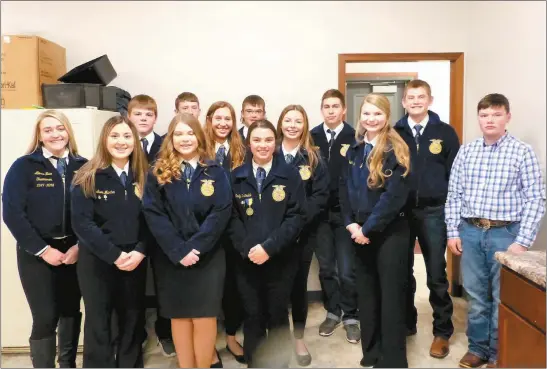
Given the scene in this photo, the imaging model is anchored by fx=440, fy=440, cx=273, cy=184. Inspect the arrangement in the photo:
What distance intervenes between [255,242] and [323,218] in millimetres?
771

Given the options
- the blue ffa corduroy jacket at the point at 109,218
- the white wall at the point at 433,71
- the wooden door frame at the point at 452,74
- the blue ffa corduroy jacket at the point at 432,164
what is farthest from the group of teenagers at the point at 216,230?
the white wall at the point at 433,71

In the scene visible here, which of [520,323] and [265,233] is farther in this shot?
[265,233]

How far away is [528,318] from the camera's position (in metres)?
1.49

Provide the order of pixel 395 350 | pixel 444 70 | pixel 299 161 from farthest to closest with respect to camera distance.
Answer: pixel 444 70 < pixel 299 161 < pixel 395 350

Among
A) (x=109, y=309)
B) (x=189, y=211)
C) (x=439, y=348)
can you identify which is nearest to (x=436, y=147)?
(x=439, y=348)

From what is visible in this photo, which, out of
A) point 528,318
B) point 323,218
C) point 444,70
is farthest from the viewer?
point 444,70

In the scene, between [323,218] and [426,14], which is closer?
[323,218]

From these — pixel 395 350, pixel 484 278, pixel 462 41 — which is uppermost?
pixel 462 41

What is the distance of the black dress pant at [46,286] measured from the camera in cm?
208

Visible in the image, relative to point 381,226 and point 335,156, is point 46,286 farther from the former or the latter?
point 335,156

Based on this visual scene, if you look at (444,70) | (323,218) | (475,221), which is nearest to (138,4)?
(323,218)

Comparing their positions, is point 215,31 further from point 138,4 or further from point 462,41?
point 462,41

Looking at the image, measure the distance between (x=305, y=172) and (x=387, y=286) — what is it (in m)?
0.75

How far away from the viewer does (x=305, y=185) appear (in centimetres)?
248
